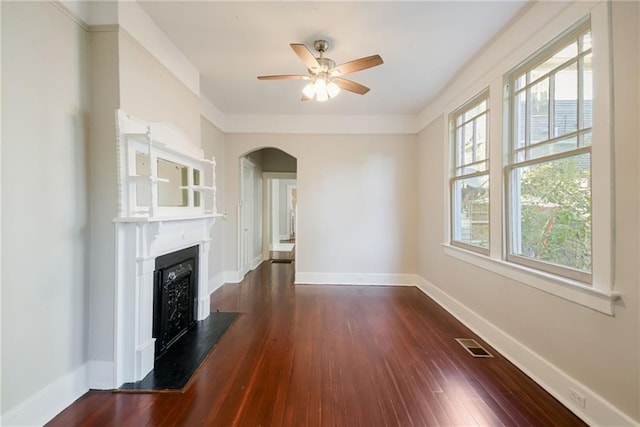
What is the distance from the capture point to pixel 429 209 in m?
4.34

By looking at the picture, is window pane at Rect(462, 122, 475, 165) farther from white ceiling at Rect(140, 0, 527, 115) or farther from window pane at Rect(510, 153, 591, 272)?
window pane at Rect(510, 153, 591, 272)

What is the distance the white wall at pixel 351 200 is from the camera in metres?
4.80

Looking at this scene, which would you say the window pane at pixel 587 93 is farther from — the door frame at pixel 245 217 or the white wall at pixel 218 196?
the door frame at pixel 245 217

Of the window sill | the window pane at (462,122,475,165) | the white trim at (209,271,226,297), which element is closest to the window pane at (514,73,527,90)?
the window pane at (462,122,475,165)

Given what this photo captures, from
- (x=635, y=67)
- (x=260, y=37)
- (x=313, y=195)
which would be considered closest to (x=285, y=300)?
(x=313, y=195)

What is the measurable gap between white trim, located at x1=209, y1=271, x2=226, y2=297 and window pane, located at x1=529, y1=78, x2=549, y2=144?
13.9ft

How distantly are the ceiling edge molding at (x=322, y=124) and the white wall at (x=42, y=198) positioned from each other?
2783mm

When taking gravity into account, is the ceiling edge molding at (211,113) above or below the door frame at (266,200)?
above

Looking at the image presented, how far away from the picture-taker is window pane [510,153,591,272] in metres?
1.84

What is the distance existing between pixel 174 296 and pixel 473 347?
2.86 meters

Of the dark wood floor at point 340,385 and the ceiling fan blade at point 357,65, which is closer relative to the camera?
the dark wood floor at point 340,385

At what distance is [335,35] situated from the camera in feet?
8.20

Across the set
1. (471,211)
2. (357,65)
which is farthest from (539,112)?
(357,65)

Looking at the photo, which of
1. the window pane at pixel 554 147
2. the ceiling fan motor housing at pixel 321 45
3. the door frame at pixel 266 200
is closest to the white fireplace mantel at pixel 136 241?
the ceiling fan motor housing at pixel 321 45
